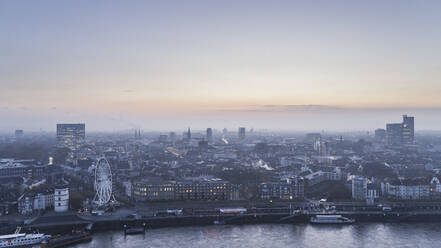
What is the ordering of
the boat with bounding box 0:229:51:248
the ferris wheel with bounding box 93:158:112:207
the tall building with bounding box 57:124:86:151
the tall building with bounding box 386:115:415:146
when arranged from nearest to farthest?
the boat with bounding box 0:229:51:248
the ferris wheel with bounding box 93:158:112:207
the tall building with bounding box 57:124:86:151
the tall building with bounding box 386:115:415:146

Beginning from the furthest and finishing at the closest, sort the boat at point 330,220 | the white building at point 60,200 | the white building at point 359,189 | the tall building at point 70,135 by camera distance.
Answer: the tall building at point 70,135
the white building at point 359,189
the white building at point 60,200
the boat at point 330,220

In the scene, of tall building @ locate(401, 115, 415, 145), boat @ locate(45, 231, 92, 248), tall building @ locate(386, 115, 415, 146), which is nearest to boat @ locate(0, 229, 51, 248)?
boat @ locate(45, 231, 92, 248)

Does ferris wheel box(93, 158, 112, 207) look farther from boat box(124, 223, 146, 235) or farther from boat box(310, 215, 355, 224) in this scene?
boat box(310, 215, 355, 224)

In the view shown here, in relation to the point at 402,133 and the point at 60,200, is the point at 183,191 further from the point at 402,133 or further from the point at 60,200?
the point at 402,133

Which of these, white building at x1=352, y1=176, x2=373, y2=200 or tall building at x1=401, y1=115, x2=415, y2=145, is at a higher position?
tall building at x1=401, y1=115, x2=415, y2=145

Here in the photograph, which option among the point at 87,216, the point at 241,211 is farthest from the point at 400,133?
the point at 87,216

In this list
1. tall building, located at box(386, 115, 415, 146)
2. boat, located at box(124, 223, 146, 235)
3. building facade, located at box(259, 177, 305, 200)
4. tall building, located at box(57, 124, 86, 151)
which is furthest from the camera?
tall building, located at box(386, 115, 415, 146)

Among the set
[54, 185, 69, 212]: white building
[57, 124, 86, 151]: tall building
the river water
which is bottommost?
the river water

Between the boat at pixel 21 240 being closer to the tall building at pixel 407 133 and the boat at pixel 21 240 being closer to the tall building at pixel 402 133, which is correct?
the tall building at pixel 402 133

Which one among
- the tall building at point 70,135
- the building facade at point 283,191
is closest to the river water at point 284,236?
the building facade at point 283,191
